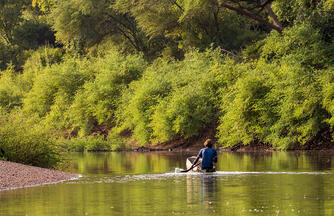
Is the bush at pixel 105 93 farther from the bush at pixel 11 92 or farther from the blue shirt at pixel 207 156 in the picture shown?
the blue shirt at pixel 207 156

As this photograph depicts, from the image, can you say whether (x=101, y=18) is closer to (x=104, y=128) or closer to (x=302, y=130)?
(x=104, y=128)

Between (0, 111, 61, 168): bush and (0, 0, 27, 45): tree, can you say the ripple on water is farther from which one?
(0, 0, 27, 45): tree

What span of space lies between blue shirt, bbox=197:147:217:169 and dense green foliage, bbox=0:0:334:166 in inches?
237

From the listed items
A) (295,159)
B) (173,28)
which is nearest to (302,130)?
(295,159)

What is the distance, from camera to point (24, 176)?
2267cm

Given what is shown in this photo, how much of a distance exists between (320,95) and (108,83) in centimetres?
2229

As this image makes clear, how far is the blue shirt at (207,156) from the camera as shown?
24.2 metres

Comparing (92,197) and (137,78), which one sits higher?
(137,78)

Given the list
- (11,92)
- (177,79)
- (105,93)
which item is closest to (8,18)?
(11,92)

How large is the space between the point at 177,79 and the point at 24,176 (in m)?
26.1

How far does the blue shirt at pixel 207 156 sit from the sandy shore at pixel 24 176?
4.50 metres

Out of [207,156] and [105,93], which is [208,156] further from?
[105,93]

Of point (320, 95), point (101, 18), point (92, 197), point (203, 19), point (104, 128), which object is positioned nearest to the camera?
point (92, 197)

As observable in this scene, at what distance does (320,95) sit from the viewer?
120 feet
